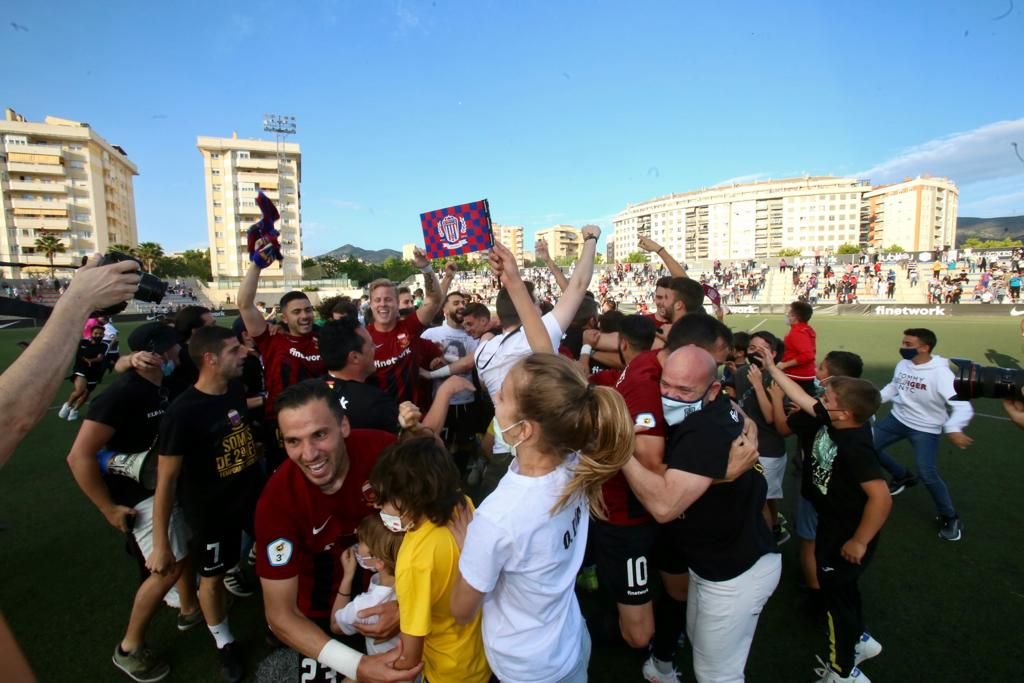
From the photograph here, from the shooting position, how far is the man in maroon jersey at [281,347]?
4.22 meters

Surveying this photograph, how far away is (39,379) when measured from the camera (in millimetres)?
1294

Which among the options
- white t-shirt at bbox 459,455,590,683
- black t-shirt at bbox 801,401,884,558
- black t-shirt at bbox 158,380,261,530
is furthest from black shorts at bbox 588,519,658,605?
black t-shirt at bbox 158,380,261,530

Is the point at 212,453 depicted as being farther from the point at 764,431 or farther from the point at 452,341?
the point at 764,431

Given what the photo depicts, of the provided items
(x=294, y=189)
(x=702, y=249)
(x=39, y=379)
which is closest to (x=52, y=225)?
(x=294, y=189)

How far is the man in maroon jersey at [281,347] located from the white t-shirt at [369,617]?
2.49 meters

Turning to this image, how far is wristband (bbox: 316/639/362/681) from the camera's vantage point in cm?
176

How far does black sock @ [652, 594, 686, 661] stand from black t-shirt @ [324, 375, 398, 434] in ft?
6.29

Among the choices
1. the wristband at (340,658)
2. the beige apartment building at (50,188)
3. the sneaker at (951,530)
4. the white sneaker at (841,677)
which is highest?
the beige apartment building at (50,188)

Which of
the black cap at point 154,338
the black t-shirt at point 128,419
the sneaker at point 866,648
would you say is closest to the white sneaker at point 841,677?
the sneaker at point 866,648

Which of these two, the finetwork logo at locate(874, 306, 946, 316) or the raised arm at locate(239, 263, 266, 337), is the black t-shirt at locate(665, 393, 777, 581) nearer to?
the raised arm at locate(239, 263, 266, 337)

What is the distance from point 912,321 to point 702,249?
10358 cm

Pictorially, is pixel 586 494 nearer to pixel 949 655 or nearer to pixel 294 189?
pixel 949 655

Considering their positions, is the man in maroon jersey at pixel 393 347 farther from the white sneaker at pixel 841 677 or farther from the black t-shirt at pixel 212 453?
the white sneaker at pixel 841 677

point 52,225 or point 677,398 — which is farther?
point 52,225
